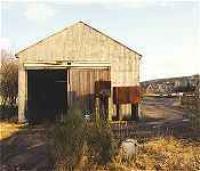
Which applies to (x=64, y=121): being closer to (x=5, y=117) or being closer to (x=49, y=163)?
(x=49, y=163)

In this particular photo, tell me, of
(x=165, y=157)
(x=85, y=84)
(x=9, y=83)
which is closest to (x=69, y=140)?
(x=165, y=157)

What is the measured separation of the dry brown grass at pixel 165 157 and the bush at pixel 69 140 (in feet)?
3.83

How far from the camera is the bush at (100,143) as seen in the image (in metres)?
13.5

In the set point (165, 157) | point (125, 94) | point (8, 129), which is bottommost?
point (165, 157)

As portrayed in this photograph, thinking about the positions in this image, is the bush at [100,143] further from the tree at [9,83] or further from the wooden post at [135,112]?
the tree at [9,83]

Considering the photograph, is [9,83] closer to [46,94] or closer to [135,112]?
[46,94]

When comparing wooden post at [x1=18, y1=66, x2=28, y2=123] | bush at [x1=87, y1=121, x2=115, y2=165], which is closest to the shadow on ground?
bush at [x1=87, y1=121, x2=115, y2=165]

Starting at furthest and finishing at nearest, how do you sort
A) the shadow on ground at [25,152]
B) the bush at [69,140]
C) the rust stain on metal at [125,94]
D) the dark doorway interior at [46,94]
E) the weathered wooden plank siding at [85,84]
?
the dark doorway interior at [46,94]
the rust stain on metal at [125,94]
the weathered wooden plank siding at [85,84]
the shadow on ground at [25,152]
the bush at [69,140]

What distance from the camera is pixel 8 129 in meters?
21.8

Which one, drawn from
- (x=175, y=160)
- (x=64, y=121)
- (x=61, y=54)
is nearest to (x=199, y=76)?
(x=175, y=160)

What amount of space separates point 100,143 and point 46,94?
15714 millimetres

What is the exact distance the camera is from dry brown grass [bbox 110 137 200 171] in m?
13.1

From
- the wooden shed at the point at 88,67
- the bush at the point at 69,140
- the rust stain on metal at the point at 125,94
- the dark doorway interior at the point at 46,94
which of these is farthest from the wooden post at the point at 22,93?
the bush at the point at 69,140

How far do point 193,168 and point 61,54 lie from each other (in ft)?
42.3
